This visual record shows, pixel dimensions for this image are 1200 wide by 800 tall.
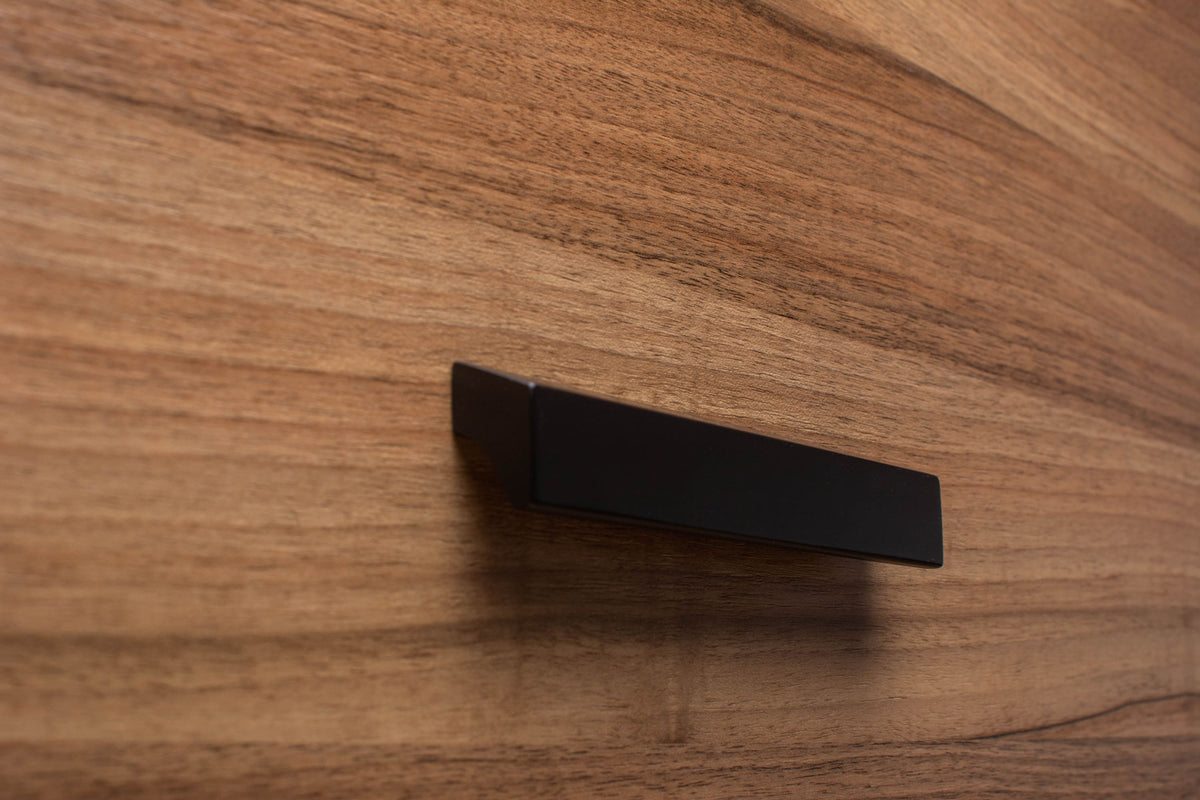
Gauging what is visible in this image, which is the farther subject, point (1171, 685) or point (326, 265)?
point (1171, 685)

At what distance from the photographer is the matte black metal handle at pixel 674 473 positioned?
0.16 m

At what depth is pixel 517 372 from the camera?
0.20m

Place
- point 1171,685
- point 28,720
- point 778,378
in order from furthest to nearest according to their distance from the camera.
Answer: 1. point 1171,685
2. point 778,378
3. point 28,720

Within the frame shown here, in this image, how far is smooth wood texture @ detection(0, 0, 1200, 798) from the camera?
15cm

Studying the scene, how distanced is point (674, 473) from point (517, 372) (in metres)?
0.04

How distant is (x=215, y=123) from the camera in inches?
6.5

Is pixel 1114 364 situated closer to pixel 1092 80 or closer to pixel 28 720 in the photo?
pixel 1092 80

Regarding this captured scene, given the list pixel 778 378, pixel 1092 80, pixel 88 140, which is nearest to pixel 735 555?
pixel 778 378

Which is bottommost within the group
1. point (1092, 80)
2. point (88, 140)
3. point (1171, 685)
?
point (1171, 685)

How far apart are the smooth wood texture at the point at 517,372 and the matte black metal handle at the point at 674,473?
0.08ft

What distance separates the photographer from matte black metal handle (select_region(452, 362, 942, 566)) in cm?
16

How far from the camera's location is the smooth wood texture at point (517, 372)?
0.15 meters

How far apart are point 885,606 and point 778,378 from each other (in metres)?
0.07

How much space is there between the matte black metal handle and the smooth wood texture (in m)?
0.02
